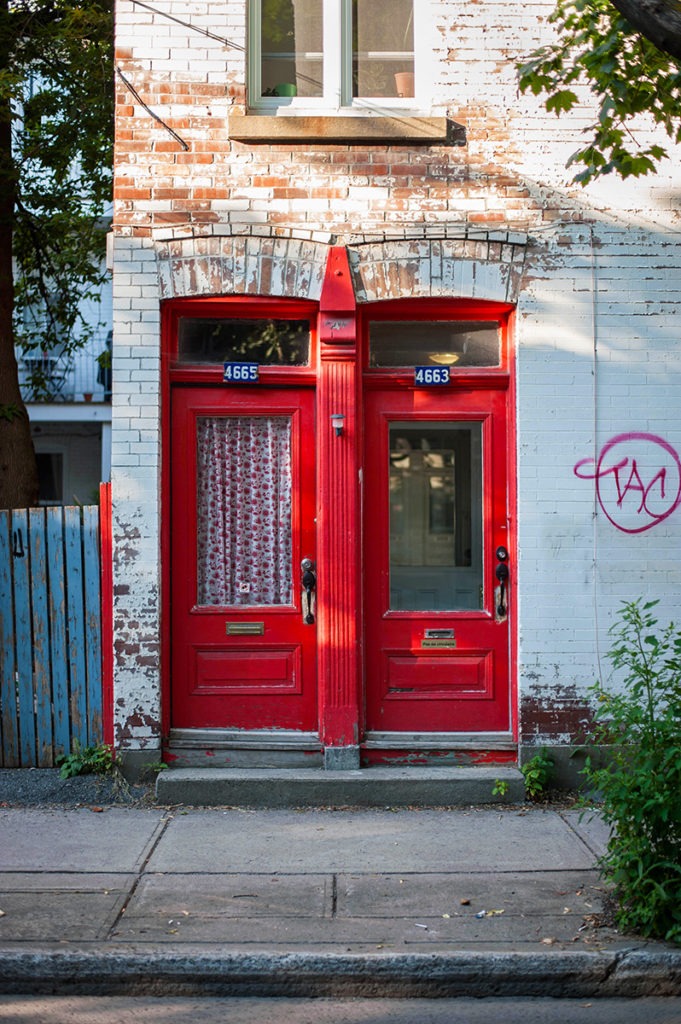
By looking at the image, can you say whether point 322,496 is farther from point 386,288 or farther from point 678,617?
point 678,617

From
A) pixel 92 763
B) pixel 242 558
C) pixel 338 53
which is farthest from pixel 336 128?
pixel 92 763

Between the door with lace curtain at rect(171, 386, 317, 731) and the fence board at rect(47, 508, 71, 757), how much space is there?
753mm

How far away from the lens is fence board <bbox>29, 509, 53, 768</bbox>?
743 cm

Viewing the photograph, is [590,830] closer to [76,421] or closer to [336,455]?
[336,455]

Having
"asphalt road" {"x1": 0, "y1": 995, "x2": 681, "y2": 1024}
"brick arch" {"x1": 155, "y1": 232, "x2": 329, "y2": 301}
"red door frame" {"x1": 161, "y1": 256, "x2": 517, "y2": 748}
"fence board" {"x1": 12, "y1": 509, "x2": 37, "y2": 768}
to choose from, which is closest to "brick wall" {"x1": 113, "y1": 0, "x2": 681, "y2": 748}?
"brick arch" {"x1": 155, "y1": 232, "x2": 329, "y2": 301}

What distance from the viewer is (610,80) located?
19.5 ft

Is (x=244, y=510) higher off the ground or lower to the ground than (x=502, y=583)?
higher

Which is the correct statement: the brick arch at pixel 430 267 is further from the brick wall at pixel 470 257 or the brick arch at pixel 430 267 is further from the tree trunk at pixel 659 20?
the tree trunk at pixel 659 20

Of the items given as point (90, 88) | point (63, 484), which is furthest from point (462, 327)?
point (63, 484)

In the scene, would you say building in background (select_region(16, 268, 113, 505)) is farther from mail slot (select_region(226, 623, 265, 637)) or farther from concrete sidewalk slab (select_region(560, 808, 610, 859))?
concrete sidewalk slab (select_region(560, 808, 610, 859))

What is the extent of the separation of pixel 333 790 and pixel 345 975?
91.3 inches

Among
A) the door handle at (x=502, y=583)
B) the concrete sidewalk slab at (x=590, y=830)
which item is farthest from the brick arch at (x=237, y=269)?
the concrete sidewalk slab at (x=590, y=830)

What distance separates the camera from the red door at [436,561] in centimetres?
741

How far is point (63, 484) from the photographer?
2308cm
